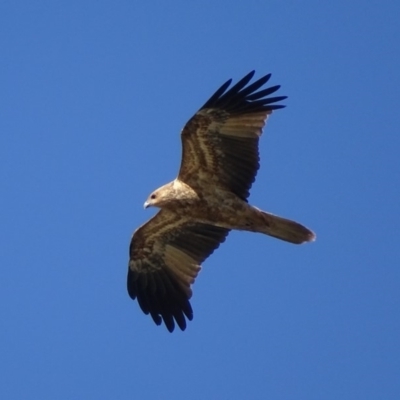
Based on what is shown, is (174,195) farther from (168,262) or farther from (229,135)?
(168,262)

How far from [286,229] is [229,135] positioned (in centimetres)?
146

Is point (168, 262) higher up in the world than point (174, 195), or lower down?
lower down

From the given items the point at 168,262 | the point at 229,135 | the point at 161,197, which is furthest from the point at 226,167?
the point at 168,262

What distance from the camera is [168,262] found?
15477mm

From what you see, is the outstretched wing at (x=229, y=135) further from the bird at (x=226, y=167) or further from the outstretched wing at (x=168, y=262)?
the outstretched wing at (x=168, y=262)

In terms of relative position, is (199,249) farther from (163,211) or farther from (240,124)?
(240,124)

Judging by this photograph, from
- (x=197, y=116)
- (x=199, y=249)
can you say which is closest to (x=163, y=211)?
(x=199, y=249)

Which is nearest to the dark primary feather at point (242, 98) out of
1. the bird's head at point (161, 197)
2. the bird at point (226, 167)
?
the bird at point (226, 167)

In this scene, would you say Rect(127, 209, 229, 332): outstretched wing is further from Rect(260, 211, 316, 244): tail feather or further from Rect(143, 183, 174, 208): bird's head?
Rect(260, 211, 316, 244): tail feather

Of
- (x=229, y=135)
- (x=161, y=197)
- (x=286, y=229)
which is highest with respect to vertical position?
(x=229, y=135)

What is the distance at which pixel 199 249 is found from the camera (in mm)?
15289

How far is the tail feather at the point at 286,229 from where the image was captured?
45.0 feet

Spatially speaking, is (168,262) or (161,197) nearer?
(161,197)

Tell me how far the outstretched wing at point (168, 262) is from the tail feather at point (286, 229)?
1.49 m
